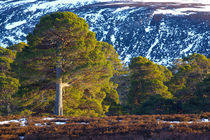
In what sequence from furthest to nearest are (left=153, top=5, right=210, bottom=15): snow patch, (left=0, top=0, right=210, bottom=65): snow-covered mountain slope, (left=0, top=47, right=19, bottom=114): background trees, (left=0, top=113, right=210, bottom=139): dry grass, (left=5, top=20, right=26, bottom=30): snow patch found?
(left=5, top=20, right=26, bottom=30): snow patch < (left=153, top=5, right=210, bottom=15): snow patch < (left=0, top=0, right=210, bottom=65): snow-covered mountain slope < (left=0, top=47, right=19, bottom=114): background trees < (left=0, top=113, right=210, bottom=139): dry grass

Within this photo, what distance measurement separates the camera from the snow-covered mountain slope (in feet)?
379

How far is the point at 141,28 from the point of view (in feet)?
480

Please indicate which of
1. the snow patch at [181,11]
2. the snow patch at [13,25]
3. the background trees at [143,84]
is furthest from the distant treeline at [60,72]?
the snow patch at [13,25]

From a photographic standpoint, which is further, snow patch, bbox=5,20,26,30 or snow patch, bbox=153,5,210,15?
snow patch, bbox=5,20,26,30

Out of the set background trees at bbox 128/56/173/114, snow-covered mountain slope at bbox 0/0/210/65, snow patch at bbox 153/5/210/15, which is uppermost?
snow patch at bbox 153/5/210/15

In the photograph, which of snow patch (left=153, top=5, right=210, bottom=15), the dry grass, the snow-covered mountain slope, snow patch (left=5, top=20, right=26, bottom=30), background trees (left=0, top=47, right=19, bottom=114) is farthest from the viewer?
snow patch (left=5, top=20, right=26, bottom=30)

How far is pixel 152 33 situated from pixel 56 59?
13298 cm

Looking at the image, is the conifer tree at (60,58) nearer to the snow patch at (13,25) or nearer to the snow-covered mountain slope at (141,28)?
the snow-covered mountain slope at (141,28)

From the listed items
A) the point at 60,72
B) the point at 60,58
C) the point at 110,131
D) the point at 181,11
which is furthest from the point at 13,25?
the point at 110,131

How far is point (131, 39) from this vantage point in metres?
137

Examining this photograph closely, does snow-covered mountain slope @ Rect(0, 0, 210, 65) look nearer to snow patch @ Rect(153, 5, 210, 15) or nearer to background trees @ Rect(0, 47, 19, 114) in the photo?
snow patch @ Rect(153, 5, 210, 15)

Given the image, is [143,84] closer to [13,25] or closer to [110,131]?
[110,131]

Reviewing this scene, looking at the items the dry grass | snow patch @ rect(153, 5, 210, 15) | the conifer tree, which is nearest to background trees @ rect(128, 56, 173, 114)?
the conifer tree

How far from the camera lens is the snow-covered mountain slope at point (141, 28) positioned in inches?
4542
